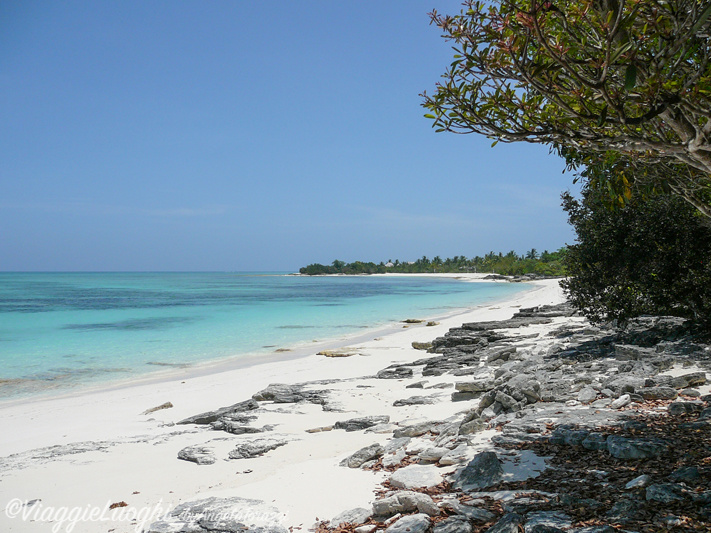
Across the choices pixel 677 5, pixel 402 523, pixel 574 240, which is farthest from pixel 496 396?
pixel 574 240

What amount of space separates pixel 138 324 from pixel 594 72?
3250 cm

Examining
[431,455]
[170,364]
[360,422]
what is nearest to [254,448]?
[360,422]

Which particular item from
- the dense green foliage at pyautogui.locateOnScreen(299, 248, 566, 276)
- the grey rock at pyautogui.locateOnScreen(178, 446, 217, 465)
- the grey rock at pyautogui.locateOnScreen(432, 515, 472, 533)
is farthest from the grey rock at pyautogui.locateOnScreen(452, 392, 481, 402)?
the dense green foliage at pyautogui.locateOnScreen(299, 248, 566, 276)

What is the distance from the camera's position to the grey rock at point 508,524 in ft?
11.2

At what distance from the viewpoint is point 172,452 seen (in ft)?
23.2

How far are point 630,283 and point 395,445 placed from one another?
6.81 m

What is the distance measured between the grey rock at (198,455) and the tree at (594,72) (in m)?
→ 5.48

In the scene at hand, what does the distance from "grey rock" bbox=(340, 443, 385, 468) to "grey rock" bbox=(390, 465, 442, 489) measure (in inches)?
27.1

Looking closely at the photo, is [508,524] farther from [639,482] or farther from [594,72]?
[594,72]

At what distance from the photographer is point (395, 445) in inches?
236

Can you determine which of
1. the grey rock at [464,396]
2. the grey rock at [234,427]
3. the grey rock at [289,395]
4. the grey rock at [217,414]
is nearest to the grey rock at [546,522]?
the grey rock at [464,396]

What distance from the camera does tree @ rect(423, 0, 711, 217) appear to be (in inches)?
137

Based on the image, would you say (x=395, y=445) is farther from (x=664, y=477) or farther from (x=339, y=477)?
(x=664, y=477)

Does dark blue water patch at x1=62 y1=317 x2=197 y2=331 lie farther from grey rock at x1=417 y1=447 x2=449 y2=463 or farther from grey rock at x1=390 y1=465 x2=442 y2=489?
grey rock at x1=390 y1=465 x2=442 y2=489
